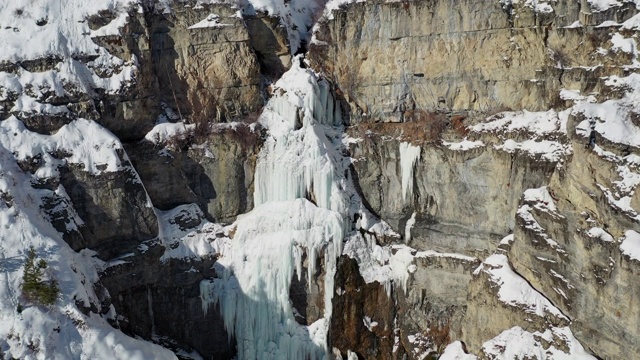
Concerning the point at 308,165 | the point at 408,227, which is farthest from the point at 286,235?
the point at 408,227

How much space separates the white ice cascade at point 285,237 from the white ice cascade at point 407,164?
2.45 m

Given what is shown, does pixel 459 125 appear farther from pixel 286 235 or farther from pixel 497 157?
pixel 286 235

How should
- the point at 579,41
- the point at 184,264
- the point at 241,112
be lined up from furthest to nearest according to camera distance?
the point at 241,112, the point at 184,264, the point at 579,41

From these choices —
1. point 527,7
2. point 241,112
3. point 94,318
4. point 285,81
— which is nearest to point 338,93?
point 285,81

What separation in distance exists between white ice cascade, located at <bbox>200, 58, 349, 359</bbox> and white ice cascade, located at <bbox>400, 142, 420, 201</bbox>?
245 cm

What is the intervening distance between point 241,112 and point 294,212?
4881 mm

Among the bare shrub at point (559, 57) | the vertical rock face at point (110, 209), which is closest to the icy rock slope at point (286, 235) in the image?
the vertical rock face at point (110, 209)

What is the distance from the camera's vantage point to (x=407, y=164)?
945 inches

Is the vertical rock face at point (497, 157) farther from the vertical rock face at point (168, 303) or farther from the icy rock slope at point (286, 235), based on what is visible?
the vertical rock face at point (168, 303)

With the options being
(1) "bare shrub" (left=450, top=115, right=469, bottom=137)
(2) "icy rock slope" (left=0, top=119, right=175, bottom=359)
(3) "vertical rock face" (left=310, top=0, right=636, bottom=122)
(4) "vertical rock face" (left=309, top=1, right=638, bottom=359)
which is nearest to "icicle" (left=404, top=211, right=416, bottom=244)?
(4) "vertical rock face" (left=309, top=1, right=638, bottom=359)

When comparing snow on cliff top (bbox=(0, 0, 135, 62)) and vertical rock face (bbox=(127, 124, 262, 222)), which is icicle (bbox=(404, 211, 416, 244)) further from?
snow on cliff top (bbox=(0, 0, 135, 62))

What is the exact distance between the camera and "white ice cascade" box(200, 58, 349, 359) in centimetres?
2356

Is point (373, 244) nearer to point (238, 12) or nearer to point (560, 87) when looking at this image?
point (560, 87)

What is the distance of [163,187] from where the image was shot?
24.3 m
